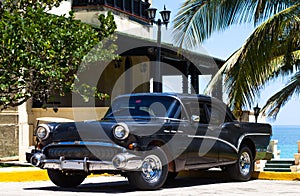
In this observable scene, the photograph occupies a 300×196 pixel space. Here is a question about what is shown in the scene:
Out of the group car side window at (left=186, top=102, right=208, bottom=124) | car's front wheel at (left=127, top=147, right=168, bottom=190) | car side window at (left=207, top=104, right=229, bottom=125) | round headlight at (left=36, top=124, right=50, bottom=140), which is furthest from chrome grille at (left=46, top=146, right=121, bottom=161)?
car side window at (left=207, top=104, right=229, bottom=125)

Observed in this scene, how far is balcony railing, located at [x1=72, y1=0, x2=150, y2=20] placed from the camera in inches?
1075

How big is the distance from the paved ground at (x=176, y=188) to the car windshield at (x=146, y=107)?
1243mm

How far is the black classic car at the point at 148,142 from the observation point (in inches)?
399

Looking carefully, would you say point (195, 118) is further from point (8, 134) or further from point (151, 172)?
point (8, 134)

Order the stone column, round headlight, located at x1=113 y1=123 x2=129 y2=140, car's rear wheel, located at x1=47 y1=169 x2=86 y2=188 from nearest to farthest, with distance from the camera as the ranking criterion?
round headlight, located at x1=113 y1=123 x2=129 y2=140 → car's rear wheel, located at x1=47 y1=169 x2=86 y2=188 → the stone column

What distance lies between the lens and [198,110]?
1202cm

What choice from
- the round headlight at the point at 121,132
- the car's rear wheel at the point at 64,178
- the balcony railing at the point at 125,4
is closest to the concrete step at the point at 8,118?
the balcony railing at the point at 125,4

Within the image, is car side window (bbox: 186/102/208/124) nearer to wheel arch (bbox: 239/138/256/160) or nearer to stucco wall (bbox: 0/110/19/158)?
wheel arch (bbox: 239/138/256/160)

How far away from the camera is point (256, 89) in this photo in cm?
1402

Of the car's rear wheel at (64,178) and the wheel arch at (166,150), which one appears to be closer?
the wheel arch at (166,150)

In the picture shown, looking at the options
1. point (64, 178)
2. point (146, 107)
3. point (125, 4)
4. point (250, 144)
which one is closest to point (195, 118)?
point (146, 107)

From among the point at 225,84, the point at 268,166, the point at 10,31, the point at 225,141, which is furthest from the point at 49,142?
the point at 268,166

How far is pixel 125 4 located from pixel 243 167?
1780cm

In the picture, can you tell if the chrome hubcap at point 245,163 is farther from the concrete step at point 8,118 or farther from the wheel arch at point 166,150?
the concrete step at point 8,118
